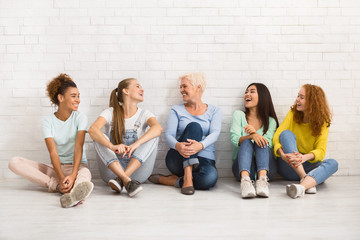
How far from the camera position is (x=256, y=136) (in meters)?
3.12

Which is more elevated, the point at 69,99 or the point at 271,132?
the point at 69,99

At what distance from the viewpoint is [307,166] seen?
333cm

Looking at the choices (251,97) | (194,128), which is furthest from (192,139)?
(251,97)

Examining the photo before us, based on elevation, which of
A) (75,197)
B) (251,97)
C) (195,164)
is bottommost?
(75,197)

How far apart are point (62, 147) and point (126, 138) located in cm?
58

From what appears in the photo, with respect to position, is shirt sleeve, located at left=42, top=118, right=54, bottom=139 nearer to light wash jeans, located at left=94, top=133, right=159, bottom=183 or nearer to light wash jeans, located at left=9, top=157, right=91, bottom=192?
light wash jeans, located at left=9, top=157, right=91, bottom=192

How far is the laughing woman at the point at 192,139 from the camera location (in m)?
3.07

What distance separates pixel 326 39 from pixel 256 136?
145 centimetres

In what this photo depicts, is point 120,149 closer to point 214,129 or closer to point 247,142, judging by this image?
point 214,129

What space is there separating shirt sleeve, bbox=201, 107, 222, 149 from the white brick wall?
0.26 meters

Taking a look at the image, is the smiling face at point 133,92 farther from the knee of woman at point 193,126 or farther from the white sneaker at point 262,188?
the white sneaker at point 262,188

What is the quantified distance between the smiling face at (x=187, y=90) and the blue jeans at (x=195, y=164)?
36 centimetres

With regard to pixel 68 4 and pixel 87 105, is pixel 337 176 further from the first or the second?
pixel 68 4

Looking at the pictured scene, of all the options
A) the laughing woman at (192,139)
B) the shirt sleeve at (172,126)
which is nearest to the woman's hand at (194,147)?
the laughing woman at (192,139)
